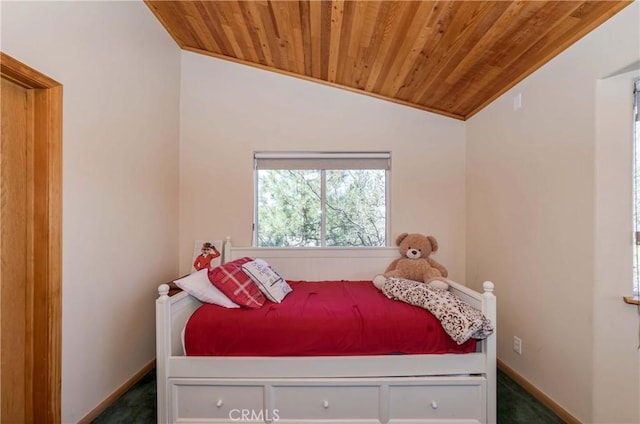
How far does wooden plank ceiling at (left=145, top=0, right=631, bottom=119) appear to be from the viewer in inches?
61.4

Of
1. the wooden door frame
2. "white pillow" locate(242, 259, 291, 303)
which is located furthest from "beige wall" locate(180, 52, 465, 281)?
the wooden door frame

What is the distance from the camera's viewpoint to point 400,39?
1.90 meters

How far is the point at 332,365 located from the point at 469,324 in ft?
2.51

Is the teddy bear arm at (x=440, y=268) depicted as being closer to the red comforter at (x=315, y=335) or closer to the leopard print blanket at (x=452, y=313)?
the leopard print blanket at (x=452, y=313)

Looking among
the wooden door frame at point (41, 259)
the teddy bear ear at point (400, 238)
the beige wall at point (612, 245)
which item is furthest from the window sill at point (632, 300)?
the wooden door frame at point (41, 259)

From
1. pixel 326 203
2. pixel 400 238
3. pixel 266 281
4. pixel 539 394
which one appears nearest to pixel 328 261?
pixel 326 203

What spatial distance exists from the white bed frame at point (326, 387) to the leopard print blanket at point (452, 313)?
9 centimetres

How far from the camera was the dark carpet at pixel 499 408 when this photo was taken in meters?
1.72

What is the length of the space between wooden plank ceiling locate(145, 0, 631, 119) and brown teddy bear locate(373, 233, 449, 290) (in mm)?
1244

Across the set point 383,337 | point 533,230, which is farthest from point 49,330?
point 533,230

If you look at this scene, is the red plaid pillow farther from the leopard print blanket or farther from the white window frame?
the white window frame

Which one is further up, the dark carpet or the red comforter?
the red comforter

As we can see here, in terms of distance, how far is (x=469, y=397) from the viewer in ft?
5.23

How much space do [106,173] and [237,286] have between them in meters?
1.09
